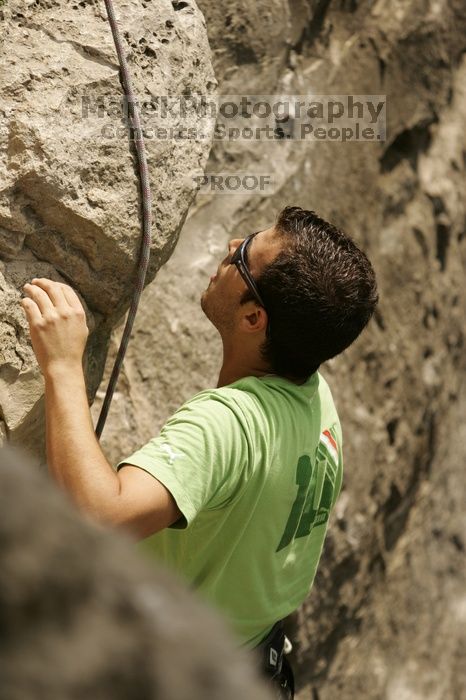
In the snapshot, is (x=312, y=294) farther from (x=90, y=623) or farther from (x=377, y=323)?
(x=377, y=323)

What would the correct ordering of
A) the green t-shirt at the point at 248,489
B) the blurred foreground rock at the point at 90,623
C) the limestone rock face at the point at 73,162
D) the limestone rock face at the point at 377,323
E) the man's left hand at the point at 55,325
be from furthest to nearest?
1. the limestone rock face at the point at 377,323
2. the limestone rock face at the point at 73,162
3. the man's left hand at the point at 55,325
4. the green t-shirt at the point at 248,489
5. the blurred foreground rock at the point at 90,623

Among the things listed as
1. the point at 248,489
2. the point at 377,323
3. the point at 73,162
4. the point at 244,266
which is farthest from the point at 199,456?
the point at 377,323

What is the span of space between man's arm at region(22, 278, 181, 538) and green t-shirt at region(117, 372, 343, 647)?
0.14 feet

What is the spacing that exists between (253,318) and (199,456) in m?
0.43

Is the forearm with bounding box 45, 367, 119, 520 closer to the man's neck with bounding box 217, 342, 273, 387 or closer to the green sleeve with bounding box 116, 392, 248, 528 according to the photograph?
the green sleeve with bounding box 116, 392, 248, 528

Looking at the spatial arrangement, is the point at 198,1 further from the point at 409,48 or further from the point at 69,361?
the point at 69,361

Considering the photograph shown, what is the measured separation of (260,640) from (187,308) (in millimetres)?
1214

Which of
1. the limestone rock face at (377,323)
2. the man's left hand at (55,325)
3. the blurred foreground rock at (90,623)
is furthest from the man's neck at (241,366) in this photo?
the blurred foreground rock at (90,623)

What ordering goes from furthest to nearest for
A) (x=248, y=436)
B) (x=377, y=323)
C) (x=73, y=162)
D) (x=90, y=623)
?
(x=377, y=323) → (x=73, y=162) → (x=248, y=436) → (x=90, y=623)

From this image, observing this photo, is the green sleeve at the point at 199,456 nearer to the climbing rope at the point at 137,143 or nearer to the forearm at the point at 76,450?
the forearm at the point at 76,450

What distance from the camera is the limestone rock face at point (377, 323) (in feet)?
10.2

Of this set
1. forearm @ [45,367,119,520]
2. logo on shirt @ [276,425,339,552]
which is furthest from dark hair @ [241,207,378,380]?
forearm @ [45,367,119,520]

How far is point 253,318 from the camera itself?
2082 millimetres

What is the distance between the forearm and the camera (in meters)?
1.64
